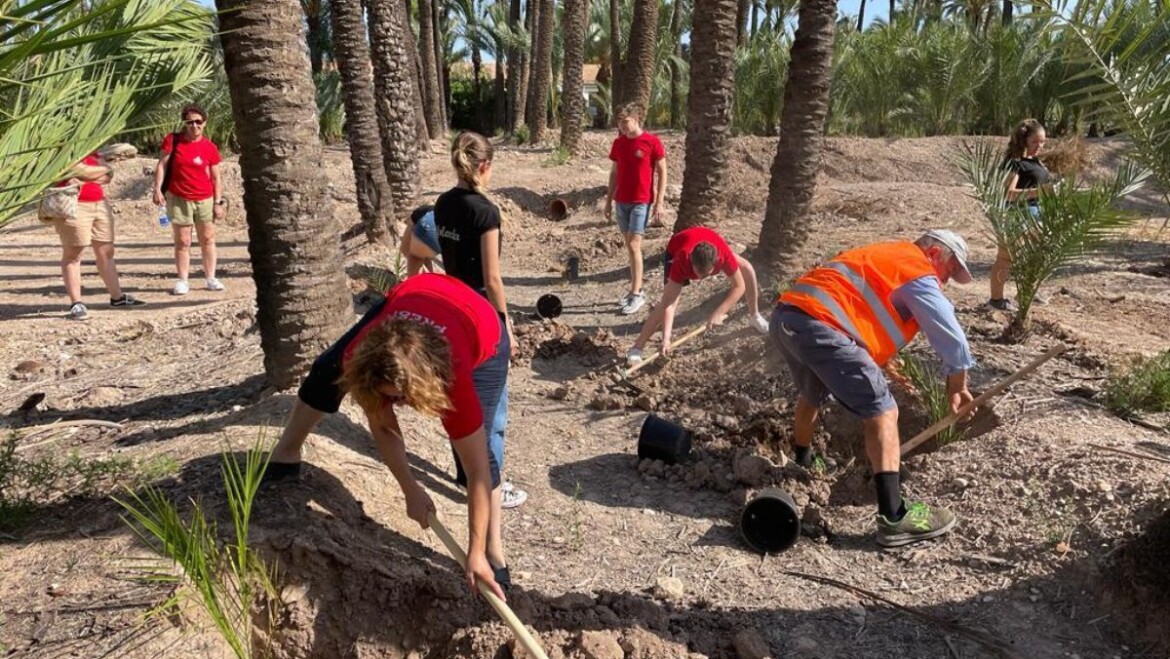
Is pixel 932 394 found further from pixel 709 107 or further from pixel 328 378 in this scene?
pixel 709 107

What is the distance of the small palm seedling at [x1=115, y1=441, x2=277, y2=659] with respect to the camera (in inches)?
110

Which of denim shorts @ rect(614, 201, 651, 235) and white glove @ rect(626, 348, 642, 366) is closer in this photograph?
white glove @ rect(626, 348, 642, 366)

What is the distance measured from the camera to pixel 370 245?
371 inches

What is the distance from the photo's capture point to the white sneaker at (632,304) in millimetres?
7949

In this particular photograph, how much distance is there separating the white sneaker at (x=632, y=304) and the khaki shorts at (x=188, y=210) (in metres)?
A: 4.26

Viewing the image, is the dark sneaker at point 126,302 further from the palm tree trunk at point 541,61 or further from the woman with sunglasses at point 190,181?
the palm tree trunk at point 541,61

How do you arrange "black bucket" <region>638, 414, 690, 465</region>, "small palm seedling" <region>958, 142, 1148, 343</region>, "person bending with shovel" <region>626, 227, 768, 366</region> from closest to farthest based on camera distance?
"black bucket" <region>638, 414, 690, 465</region>, "small palm seedling" <region>958, 142, 1148, 343</region>, "person bending with shovel" <region>626, 227, 768, 366</region>

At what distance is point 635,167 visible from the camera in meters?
7.92

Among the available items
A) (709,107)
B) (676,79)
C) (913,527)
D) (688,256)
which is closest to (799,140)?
(709,107)

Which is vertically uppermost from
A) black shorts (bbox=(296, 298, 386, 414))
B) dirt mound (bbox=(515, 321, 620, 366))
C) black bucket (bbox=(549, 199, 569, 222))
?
black shorts (bbox=(296, 298, 386, 414))

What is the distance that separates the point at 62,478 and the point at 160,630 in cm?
137

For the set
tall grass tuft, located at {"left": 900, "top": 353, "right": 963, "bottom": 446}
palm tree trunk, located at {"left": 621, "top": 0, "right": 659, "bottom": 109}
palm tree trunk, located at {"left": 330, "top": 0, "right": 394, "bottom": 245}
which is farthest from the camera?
palm tree trunk, located at {"left": 621, "top": 0, "right": 659, "bottom": 109}

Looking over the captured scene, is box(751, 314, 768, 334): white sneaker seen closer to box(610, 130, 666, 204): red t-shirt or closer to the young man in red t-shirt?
the young man in red t-shirt

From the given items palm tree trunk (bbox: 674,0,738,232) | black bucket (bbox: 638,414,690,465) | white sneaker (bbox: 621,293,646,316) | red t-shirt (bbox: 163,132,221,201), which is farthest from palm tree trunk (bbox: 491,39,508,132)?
black bucket (bbox: 638,414,690,465)
